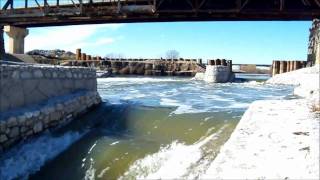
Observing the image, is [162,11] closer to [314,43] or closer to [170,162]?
[314,43]

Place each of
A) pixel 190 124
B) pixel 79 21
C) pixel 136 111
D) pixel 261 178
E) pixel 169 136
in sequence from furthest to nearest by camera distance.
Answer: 1. pixel 79 21
2. pixel 136 111
3. pixel 190 124
4. pixel 169 136
5. pixel 261 178

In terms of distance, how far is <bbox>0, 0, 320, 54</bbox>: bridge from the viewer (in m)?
28.3

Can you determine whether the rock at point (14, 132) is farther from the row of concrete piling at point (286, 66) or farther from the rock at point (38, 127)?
the row of concrete piling at point (286, 66)

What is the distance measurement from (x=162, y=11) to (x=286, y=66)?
9308 mm

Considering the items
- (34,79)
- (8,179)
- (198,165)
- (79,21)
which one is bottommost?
(8,179)

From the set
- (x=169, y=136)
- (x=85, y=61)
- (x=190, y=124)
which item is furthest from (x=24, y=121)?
(x=85, y=61)

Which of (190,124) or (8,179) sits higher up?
(190,124)

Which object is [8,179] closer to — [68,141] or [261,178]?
[68,141]

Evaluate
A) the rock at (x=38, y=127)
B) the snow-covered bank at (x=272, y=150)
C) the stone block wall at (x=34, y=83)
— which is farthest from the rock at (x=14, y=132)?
the snow-covered bank at (x=272, y=150)

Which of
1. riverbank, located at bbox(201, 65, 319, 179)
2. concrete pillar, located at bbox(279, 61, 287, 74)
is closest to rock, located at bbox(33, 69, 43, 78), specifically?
riverbank, located at bbox(201, 65, 319, 179)

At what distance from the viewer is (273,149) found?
17.7ft

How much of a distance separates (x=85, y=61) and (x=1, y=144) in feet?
116

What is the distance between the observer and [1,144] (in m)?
7.72

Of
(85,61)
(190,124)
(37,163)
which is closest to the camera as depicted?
(37,163)
